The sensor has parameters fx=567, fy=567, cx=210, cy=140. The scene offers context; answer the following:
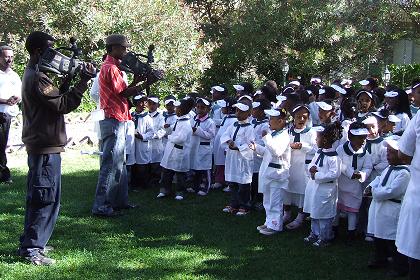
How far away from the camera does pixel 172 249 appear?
595 centimetres

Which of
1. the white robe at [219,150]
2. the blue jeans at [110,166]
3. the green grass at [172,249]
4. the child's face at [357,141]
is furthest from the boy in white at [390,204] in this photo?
the white robe at [219,150]

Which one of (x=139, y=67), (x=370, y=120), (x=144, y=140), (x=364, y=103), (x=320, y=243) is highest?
(x=139, y=67)

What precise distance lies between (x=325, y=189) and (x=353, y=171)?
1.18 ft

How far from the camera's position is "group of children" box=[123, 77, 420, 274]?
5.78 metres

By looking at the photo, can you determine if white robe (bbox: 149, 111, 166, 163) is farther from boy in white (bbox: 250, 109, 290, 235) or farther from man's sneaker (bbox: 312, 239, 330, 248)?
man's sneaker (bbox: 312, 239, 330, 248)

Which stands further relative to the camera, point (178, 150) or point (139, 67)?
point (178, 150)

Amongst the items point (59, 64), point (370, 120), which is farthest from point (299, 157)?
point (59, 64)

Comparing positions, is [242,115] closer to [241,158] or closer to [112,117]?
[241,158]

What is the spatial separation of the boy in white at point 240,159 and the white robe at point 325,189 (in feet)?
4.40

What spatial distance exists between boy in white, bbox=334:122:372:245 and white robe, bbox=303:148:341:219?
0.19 metres

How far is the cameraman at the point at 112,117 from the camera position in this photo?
6.88m

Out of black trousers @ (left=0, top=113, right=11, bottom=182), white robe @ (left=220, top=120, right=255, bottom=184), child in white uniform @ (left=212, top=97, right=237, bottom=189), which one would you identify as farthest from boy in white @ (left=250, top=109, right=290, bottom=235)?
black trousers @ (left=0, top=113, right=11, bottom=182)

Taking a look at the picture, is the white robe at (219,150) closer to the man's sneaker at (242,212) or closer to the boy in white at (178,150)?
the boy in white at (178,150)

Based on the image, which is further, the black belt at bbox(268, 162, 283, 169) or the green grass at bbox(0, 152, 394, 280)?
the black belt at bbox(268, 162, 283, 169)
